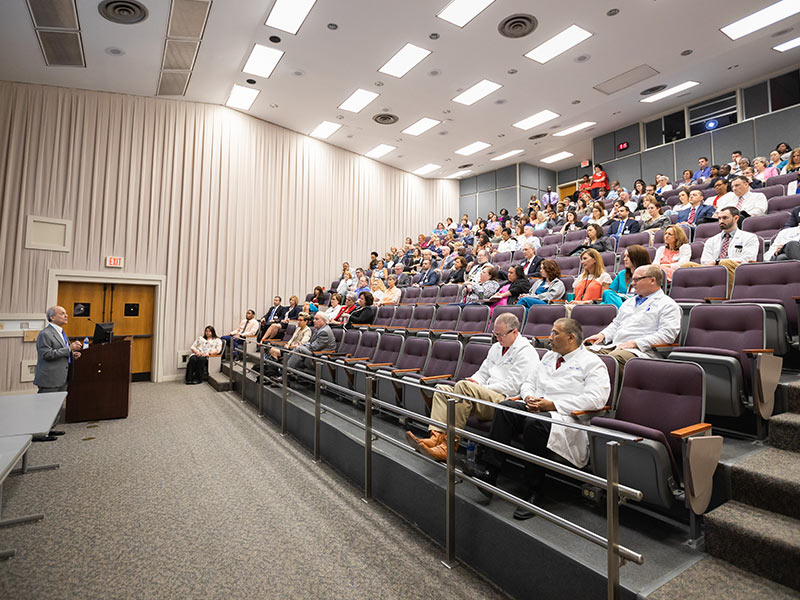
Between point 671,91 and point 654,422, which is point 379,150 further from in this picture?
point 654,422

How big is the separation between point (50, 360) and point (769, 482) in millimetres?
5323

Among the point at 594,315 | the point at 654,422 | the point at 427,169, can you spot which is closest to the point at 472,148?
the point at 427,169

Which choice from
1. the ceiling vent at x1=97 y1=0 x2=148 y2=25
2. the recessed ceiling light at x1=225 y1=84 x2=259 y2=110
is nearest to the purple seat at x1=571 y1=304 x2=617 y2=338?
the ceiling vent at x1=97 y1=0 x2=148 y2=25

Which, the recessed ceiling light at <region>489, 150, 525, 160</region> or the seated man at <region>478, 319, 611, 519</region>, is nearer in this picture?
the seated man at <region>478, 319, 611, 519</region>

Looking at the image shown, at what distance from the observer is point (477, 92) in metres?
7.89

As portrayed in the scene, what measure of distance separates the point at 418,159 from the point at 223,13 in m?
6.30

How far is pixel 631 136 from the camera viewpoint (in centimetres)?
988

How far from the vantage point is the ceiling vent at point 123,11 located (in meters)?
5.18

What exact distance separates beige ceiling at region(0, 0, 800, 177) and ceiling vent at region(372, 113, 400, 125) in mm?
136

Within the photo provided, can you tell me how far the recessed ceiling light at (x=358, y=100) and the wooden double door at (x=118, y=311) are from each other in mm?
5051

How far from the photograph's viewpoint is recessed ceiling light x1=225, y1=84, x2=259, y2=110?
7.66m

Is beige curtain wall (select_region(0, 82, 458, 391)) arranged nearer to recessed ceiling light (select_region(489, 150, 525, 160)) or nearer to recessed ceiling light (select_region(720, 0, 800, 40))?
recessed ceiling light (select_region(489, 150, 525, 160))

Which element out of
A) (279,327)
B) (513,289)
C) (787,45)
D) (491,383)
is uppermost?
(787,45)

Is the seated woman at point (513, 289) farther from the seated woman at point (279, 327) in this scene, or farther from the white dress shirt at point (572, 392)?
the seated woman at point (279, 327)
